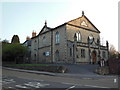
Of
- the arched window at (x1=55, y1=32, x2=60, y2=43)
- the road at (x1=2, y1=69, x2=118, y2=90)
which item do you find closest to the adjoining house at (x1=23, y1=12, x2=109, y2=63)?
the arched window at (x1=55, y1=32, x2=60, y2=43)

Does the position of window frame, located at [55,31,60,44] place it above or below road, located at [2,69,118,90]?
above

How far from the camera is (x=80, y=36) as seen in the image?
36.4 metres

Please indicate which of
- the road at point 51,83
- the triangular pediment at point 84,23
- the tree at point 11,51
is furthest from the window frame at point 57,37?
the road at point 51,83

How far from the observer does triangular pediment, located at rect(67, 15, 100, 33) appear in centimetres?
3557

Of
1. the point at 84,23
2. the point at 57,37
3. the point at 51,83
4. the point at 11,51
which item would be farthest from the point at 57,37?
the point at 51,83

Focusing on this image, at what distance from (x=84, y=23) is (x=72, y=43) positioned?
870cm

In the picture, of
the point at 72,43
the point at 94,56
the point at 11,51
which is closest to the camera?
the point at 72,43

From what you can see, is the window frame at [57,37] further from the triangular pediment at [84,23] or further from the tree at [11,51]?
the tree at [11,51]

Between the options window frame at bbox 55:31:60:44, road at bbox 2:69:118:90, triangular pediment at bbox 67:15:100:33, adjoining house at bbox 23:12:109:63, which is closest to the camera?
road at bbox 2:69:118:90

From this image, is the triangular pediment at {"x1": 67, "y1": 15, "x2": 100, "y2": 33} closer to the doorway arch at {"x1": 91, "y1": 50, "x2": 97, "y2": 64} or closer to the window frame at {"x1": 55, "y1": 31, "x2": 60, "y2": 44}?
the window frame at {"x1": 55, "y1": 31, "x2": 60, "y2": 44}

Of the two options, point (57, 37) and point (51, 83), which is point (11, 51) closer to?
point (57, 37)

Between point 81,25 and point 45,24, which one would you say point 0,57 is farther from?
point 81,25

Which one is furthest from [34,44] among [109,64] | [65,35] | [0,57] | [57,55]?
[109,64]

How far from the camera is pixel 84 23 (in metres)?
38.1
